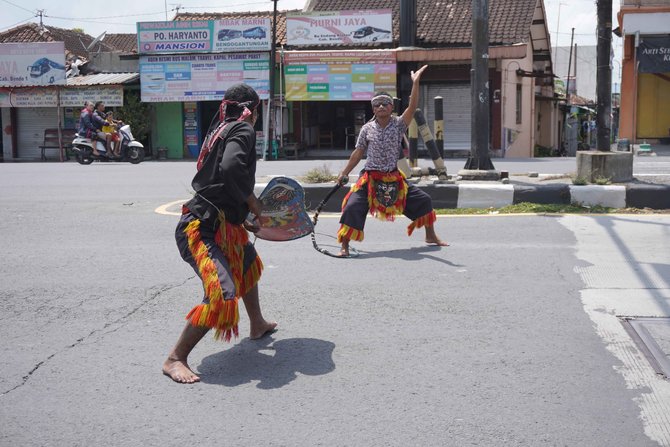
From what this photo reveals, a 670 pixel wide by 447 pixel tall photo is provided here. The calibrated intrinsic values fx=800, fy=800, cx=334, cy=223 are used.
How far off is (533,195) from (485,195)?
0.59 metres

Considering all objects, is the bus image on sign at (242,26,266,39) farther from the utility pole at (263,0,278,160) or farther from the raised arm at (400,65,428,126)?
the raised arm at (400,65,428,126)

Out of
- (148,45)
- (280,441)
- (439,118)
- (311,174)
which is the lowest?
(280,441)

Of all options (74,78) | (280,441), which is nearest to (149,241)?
(280,441)

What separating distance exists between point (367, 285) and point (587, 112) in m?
44.5

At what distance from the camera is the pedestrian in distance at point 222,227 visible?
4164 millimetres

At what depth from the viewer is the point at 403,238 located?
8328 millimetres

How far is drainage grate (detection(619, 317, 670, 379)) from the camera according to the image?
426 centimetres

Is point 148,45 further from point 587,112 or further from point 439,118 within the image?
point 587,112

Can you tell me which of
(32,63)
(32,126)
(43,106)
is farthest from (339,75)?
(32,126)

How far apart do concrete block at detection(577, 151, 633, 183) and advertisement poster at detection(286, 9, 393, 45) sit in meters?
17.1

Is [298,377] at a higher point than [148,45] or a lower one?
lower

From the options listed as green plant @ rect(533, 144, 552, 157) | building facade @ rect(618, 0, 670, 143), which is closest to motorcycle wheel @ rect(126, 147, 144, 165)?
building facade @ rect(618, 0, 670, 143)

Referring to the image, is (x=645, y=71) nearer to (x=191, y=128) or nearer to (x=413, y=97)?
(x=191, y=128)

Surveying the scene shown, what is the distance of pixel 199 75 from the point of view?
1084 inches
